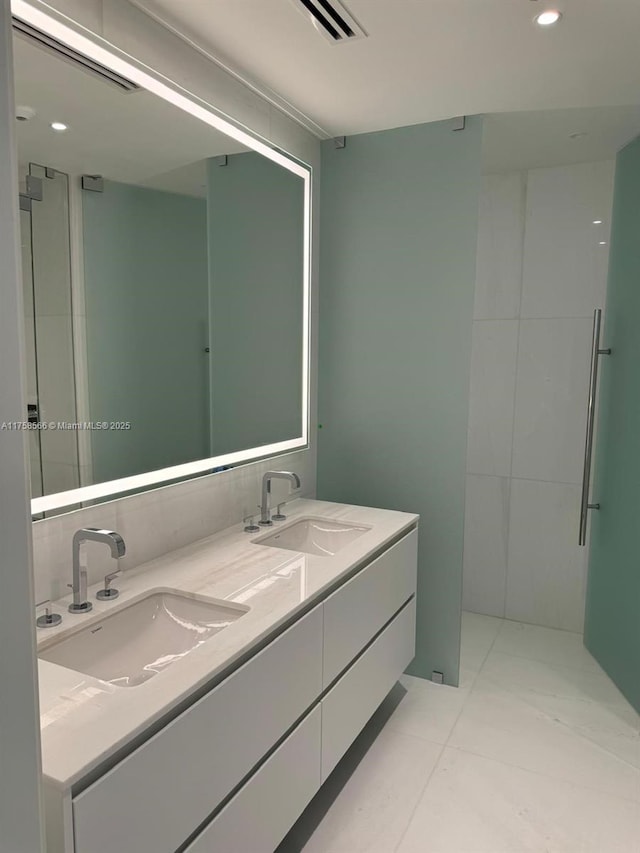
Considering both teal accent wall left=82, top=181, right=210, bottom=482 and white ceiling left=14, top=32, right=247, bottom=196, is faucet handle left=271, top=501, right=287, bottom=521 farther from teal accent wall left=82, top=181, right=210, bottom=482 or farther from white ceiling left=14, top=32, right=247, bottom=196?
white ceiling left=14, top=32, right=247, bottom=196

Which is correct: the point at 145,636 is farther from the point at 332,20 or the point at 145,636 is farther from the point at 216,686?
the point at 332,20

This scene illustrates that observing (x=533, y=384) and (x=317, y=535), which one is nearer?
(x=317, y=535)

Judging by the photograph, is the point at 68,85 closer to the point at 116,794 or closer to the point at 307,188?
the point at 307,188

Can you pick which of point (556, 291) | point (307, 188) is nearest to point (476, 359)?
point (556, 291)

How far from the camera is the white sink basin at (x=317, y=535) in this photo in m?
2.35

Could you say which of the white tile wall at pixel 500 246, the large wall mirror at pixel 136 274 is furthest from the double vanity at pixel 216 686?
the white tile wall at pixel 500 246

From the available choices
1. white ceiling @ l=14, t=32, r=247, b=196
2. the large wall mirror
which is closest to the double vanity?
the large wall mirror

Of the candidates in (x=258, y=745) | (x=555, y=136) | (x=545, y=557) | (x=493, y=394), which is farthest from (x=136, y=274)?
(x=545, y=557)

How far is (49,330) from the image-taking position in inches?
60.1

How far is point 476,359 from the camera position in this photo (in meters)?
3.40

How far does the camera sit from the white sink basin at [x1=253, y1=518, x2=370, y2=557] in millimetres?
2346

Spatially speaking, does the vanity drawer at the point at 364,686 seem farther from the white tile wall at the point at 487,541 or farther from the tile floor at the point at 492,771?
the white tile wall at the point at 487,541

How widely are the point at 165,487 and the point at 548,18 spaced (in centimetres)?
179

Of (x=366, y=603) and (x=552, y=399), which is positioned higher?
(x=552, y=399)
